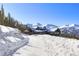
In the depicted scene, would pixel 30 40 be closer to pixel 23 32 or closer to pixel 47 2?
pixel 23 32

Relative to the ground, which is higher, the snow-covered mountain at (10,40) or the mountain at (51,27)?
the mountain at (51,27)

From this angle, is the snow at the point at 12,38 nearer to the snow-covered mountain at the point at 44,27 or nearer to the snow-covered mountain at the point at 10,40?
the snow-covered mountain at the point at 10,40

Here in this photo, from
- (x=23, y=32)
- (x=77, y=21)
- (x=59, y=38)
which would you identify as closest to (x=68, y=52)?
(x=59, y=38)

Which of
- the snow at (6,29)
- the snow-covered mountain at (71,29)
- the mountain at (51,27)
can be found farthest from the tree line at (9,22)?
the snow-covered mountain at (71,29)

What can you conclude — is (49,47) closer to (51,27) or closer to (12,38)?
(51,27)

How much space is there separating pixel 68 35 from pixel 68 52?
144mm

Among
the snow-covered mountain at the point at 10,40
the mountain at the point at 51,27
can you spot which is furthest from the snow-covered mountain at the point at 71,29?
the snow-covered mountain at the point at 10,40

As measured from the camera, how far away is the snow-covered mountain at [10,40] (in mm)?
1346

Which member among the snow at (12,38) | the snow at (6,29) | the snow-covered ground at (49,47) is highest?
the snow at (6,29)

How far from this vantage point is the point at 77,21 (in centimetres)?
137

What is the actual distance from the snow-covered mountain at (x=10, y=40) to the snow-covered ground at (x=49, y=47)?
0.04 metres

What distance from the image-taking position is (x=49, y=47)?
1.38 m

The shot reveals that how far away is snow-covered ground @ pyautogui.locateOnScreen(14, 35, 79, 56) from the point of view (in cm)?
136

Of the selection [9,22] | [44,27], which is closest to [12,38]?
[9,22]
